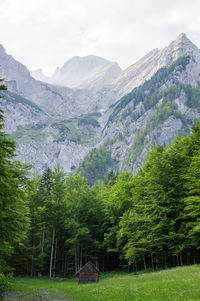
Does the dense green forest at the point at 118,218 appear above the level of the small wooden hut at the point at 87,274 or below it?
above

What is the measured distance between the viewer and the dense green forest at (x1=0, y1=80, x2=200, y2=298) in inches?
1203

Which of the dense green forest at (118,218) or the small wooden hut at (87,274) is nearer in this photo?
the dense green forest at (118,218)

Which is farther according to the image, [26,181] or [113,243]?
[113,243]

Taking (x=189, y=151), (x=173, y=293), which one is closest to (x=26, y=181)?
(x=173, y=293)

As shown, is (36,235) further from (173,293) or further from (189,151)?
(173,293)

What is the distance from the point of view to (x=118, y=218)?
50.0m

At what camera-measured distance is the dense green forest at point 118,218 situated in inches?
1203

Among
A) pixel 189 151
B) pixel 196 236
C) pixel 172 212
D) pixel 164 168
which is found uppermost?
pixel 189 151

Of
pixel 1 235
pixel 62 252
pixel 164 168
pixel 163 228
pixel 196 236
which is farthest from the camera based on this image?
pixel 62 252

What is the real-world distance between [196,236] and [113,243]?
24.7 meters

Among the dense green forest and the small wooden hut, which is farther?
the small wooden hut

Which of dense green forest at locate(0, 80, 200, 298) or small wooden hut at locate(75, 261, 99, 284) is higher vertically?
dense green forest at locate(0, 80, 200, 298)

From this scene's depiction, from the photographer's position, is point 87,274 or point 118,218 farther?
point 118,218

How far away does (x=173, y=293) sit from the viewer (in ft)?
53.7
